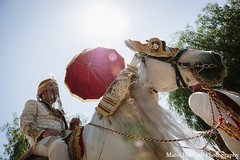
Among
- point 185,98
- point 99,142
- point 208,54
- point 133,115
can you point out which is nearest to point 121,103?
point 133,115

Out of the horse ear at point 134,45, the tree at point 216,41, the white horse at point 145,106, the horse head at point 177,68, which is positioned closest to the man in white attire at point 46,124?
the white horse at point 145,106

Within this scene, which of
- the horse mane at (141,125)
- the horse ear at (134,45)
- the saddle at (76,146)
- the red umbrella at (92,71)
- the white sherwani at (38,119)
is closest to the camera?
the horse mane at (141,125)

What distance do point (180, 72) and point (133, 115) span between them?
0.71 m

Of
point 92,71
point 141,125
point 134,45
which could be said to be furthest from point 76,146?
point 92,71

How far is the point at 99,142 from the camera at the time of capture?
2.25 meters

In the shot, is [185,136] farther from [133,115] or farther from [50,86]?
[50,86]

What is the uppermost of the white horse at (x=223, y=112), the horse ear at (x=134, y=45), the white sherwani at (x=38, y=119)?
the horse ear at (x=134, y=45)

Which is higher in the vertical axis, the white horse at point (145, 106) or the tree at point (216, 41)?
the white horse at point (145, 106)

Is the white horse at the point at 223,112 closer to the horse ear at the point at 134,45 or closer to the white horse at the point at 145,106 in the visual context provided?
the white horse at the point at 145,106

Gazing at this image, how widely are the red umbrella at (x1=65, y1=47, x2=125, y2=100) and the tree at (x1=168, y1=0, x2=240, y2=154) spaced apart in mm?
8961

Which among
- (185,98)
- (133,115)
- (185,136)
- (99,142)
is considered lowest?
(185,98)

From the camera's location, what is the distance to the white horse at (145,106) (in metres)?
2.12

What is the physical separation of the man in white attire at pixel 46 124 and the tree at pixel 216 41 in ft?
30.3

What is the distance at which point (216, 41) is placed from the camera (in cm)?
1406
